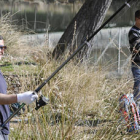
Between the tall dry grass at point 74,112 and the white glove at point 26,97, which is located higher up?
the white glove at point 26,97

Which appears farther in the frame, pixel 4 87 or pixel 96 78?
pixel 96 78

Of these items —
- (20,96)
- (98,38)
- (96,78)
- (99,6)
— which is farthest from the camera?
(98,38)

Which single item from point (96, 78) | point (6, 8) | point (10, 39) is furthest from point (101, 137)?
point (6, 8)

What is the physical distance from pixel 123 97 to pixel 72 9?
8.26 meters

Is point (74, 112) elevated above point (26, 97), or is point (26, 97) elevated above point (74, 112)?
point (26, 97)

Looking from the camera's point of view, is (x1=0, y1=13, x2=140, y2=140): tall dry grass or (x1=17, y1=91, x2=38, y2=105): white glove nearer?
(x1=17, y1=91, x2=38, y2=105): white glove

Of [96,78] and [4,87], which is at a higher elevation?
[4,87]

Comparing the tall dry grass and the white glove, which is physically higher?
the white glove

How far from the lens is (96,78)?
5.92 meters

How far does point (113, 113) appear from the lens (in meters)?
4.25

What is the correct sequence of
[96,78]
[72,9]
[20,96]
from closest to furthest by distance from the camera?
[20,96], [96,78], [72,9]

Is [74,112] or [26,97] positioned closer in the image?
[26,97]

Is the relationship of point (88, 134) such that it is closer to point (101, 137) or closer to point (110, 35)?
point (101, 137)

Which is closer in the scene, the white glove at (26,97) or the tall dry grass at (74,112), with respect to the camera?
the white glove at (26,97)
